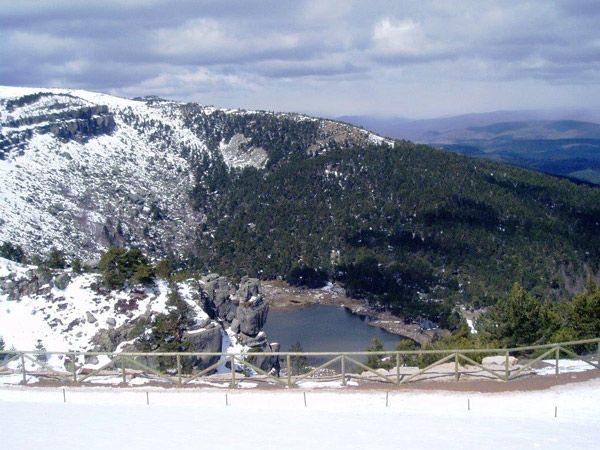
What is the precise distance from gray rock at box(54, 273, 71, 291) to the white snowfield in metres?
28.0

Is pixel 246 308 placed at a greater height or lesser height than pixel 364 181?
lesser

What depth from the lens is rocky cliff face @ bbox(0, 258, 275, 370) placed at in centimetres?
3812

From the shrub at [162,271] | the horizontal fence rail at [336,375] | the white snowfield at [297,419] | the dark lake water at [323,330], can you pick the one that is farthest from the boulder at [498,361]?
the dark lake water at [323,330]

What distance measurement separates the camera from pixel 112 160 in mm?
148000

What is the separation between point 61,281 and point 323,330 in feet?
144

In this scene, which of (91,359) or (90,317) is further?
(90,317)

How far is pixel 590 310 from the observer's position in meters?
29.8

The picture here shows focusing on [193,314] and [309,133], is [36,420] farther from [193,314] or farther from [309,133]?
[309,133]

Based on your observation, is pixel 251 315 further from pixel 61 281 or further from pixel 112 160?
pixel 112 160

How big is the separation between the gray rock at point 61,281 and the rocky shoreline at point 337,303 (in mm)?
48001

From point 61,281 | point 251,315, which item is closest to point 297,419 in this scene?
point 61,281

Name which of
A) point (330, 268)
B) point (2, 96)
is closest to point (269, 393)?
point (330, 268)

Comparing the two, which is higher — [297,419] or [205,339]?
[297,419]

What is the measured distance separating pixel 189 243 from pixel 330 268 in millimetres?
37866
